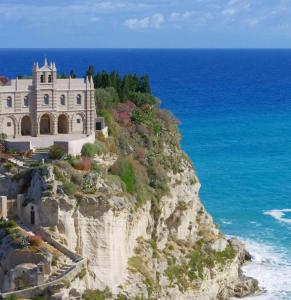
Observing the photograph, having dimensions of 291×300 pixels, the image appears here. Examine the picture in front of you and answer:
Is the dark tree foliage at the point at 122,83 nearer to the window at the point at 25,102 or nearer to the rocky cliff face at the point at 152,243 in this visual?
the rocky cliff face at the point at 152,243

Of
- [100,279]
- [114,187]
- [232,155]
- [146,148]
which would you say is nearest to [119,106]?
[146,148]

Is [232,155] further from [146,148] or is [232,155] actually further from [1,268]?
[1,268]

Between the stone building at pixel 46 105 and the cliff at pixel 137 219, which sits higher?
the stone building at pixel 46 105

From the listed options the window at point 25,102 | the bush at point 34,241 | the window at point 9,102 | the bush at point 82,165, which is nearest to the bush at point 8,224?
the bush at point 34,241

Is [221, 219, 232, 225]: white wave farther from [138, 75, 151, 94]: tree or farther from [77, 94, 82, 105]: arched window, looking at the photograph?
[77, 94, 82, 105]: arched window

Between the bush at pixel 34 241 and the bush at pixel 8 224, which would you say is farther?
the bush at pixel 8 224

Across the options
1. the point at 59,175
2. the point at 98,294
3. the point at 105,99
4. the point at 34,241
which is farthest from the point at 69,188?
the point at 105,99

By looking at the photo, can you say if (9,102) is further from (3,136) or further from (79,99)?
(79,99)
